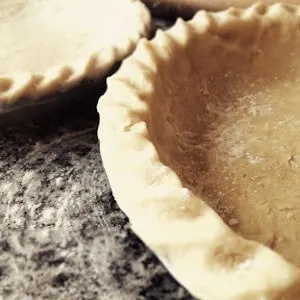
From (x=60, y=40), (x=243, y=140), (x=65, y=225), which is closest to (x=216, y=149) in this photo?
(x=243, y=140)

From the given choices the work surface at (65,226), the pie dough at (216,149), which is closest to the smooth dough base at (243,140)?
the pie dough at (216,149)

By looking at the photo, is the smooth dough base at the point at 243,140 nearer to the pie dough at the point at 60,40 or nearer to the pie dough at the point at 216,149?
the pie dough at the point at 216,149

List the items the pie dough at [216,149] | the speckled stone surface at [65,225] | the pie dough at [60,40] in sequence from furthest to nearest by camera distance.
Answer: the pie dough at [60,40] < the speckled stone surface at [65,225] < the pie dough at [216,149]

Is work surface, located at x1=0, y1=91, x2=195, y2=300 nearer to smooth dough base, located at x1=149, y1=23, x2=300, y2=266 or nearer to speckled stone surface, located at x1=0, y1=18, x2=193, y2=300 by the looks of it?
speckled stone surface, located at x1=0, y1=18, x2=193, y2=300

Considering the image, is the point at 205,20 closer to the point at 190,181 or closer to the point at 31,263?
the point at 190,181

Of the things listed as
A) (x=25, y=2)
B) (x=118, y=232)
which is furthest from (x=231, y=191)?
(x=25, y=2)

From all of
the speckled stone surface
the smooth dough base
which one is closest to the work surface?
the speckled stone surface

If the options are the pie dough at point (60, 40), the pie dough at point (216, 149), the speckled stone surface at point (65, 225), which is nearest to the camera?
the pie dough at point (216, 149)
